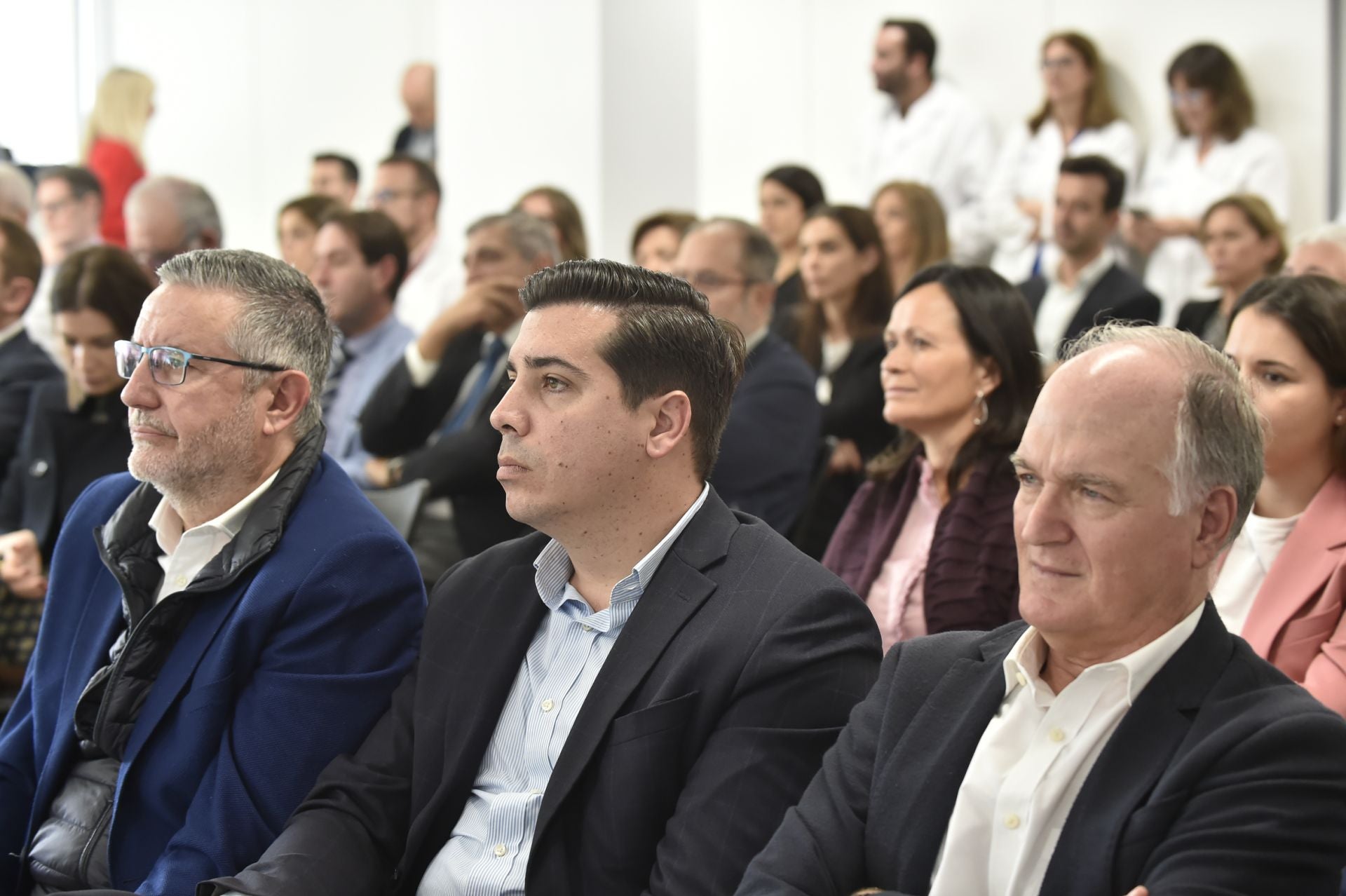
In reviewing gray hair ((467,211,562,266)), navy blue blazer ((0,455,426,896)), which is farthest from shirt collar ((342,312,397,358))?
navy blue blazer ((0,455,426,896))

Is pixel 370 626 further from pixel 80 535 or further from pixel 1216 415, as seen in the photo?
pixel 1216 415

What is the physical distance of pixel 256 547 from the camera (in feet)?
7.51

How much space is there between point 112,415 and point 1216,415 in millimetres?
2962

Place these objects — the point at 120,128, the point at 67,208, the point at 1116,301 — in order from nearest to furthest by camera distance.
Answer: the point at 1116,301 < the point at 67,208 < the point at 120,128

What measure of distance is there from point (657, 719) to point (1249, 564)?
1240 mm

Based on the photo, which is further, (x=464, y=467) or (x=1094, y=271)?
(x=1094, y=271)

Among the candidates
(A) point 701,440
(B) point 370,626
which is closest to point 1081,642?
(A) point 701,440

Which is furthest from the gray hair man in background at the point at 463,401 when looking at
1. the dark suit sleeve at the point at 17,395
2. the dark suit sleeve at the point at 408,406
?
the dark suit sleeve at the point at 17,395

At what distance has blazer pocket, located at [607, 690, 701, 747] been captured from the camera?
1.93 metres

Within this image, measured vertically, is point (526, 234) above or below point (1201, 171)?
below

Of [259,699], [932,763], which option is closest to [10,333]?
[259,699]

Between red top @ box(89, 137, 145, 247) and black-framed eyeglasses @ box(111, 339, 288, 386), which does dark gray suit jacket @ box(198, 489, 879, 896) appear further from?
red top @ box(89, 137, 145, 247)

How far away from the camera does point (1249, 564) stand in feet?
8.58

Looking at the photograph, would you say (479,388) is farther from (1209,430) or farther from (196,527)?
(1209,430)
